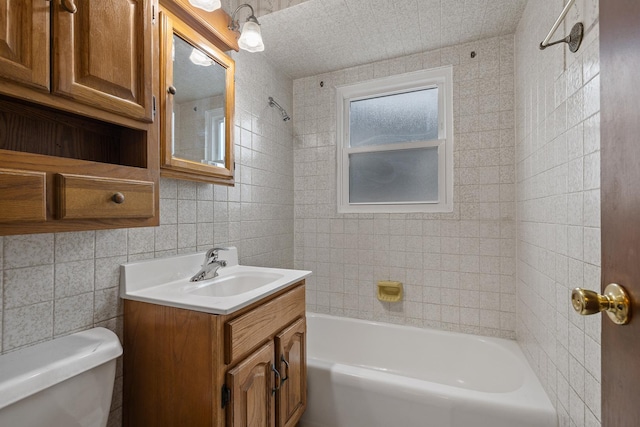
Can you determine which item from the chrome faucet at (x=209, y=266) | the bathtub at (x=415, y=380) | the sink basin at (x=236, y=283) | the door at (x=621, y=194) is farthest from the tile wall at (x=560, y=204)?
the chrome faucet at (x=209, y=266)

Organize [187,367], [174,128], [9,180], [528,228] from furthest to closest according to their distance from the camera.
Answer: [528,228]
[174,128]
[187,367]
[9,180]

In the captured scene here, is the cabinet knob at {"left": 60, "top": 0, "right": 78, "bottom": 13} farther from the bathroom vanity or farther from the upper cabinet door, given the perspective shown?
the bathroom vanity

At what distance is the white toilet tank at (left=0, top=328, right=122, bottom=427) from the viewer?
73cm

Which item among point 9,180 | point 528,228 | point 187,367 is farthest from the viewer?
point 528,228

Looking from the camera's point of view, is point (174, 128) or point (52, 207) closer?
point (52, 207)

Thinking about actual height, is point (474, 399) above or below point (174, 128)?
below

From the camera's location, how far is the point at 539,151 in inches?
56.3

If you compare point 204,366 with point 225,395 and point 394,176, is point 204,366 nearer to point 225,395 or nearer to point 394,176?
point 225,395

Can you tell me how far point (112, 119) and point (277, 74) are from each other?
1.66 metres

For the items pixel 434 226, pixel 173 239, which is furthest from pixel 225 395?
pixel 434 226

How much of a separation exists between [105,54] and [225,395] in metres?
1.11

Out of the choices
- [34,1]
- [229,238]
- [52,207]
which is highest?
[34,1]

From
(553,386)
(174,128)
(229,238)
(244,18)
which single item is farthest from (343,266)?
(244,18)

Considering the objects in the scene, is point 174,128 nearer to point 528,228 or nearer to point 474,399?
point 474,399
